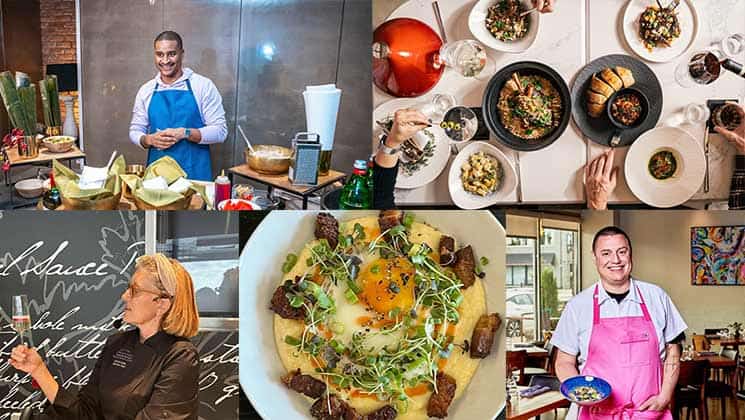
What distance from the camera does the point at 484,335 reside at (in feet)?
9.29

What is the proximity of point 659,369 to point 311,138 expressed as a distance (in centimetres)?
148

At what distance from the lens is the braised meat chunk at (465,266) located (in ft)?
9.40


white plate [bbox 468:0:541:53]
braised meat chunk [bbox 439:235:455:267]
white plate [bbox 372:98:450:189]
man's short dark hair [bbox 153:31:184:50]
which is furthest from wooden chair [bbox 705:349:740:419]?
man's short dark hair [bbox 153:31:184:50]

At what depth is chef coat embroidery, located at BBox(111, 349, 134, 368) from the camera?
2855 mm

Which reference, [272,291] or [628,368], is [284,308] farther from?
[628,368]

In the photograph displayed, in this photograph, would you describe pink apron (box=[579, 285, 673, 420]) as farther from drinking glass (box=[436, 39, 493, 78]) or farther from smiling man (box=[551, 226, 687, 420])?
drinking glass (box=[436, 39, 493, 78])

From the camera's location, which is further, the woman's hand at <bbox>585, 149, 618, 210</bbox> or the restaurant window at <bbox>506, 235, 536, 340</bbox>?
the woman's hand at <bbox>585, 149, 618, 210</bbox>

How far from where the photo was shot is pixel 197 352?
287 cm

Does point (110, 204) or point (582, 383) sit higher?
point (110, 204)

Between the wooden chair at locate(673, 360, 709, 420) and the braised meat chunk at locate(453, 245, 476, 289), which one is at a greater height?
the braised meat chunk at locate(453, 245, 476, 289)

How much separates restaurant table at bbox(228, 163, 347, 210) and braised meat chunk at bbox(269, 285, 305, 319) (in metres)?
0.34

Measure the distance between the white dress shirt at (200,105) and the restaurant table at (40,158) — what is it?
235 millimetres

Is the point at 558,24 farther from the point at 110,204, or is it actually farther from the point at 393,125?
the point at 110,204

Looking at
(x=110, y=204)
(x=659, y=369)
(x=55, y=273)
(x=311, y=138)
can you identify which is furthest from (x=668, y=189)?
(x=55, y=273)
